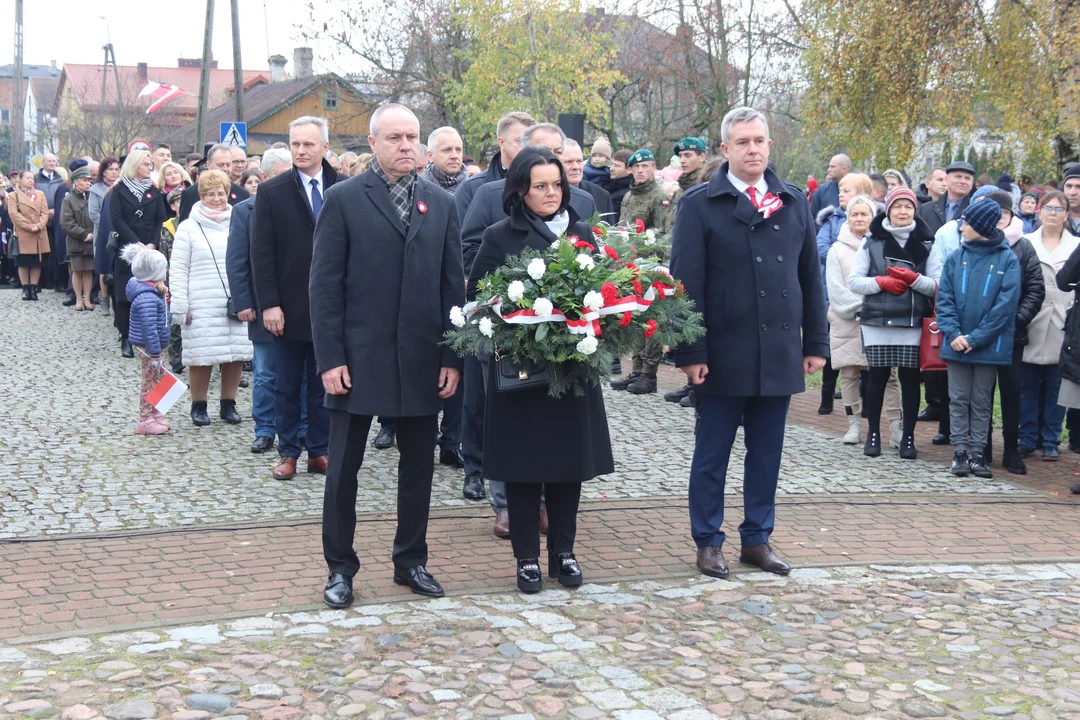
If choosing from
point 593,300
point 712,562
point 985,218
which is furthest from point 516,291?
point 985,218

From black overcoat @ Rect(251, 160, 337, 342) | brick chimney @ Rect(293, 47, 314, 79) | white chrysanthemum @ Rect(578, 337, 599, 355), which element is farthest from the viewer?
brick chimney @ Rect(293, 47, 314, 79)

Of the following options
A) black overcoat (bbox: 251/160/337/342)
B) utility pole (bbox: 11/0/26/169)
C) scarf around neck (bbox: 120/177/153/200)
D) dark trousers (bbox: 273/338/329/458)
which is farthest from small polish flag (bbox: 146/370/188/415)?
utility pole (bbox: 11/0/26/169)

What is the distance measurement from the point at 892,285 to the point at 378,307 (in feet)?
16.9

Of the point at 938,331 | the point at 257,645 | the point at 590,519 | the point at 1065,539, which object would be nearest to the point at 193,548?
the point at 257,645

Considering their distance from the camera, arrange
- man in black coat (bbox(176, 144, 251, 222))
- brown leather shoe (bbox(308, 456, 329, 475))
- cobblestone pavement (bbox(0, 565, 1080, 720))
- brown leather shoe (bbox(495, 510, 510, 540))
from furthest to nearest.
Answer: man in black coat (bbox(176, 144, 251, 222)) < brown leather shoe (bbox(308, 456, 329, 475)) < brown leather shoe (bbox(495, 510, 510, 540)) < cobblestone pavement (bbox(0, 565, 1080, 720))

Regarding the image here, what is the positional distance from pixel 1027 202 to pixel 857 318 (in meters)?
4.47

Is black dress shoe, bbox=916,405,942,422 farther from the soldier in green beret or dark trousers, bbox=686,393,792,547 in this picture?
dark trousers, bbox=686,393,792,547

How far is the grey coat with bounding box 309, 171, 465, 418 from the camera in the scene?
5465 mm

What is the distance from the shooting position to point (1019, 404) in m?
9.30

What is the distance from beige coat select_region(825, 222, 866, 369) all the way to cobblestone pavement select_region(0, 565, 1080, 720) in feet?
13.6

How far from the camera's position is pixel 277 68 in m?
75.4

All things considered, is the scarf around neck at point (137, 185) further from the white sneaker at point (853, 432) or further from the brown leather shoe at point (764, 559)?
the brown leather shoe at point (764, 559)

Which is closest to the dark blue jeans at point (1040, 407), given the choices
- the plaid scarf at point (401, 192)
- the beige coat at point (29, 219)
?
the plaid scarf at point (401, 192)

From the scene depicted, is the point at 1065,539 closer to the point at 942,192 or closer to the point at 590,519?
the point at 590,519
